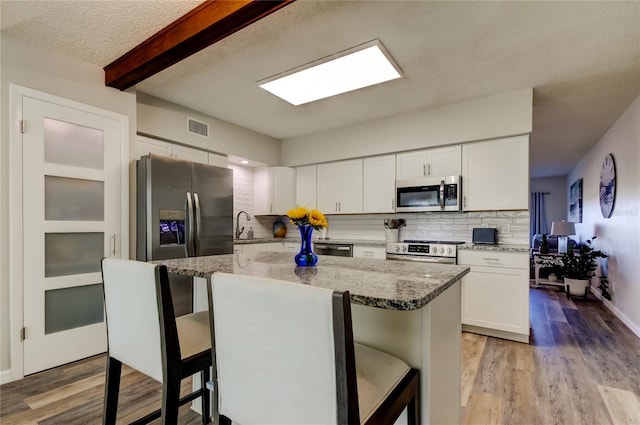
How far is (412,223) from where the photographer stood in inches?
165

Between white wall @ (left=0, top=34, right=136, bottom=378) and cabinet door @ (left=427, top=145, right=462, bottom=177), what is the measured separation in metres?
3.44

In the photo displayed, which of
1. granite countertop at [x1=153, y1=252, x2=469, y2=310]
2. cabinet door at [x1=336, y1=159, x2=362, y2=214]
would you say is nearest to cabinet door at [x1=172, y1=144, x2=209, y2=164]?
cabinet door at [x1=336, y1=159, x2=362, y2=214]

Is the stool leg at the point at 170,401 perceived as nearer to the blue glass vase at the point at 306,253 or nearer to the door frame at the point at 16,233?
the blue glass vase at the point at 306,253

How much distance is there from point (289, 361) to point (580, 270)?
5615mm

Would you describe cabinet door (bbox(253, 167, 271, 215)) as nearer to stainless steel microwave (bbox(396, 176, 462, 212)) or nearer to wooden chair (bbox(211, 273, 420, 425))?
stainless steel microwave (bbox(396, 176, 462, 212))

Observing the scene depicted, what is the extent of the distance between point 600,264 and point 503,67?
3.95m

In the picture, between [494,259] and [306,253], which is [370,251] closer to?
[494,259]

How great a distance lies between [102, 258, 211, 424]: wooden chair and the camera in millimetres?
1137

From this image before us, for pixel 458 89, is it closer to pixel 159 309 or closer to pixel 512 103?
pixel 512 103

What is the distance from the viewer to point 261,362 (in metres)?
0.88

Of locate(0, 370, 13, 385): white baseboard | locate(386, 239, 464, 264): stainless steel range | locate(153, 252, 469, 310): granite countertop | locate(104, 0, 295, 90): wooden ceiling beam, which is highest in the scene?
locate(104, 0, 295, 90): wooden ceiling beam

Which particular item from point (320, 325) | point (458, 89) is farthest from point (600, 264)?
point (320, 325)

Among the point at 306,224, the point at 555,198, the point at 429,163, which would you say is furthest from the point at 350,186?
the point at 555,198

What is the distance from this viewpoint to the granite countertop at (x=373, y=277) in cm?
96
